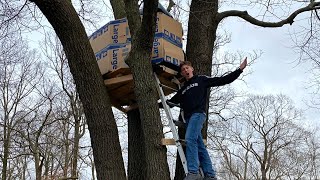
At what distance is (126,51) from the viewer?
185 inches

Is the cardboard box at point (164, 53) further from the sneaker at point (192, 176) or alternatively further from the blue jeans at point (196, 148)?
the sneaker at point (192, 176)

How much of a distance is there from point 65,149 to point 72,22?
14.5 m

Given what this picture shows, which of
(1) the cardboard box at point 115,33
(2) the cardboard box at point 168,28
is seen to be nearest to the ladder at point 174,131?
(2) the cardboard box at point 168,28

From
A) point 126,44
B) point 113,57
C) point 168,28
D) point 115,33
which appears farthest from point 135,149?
point 168,28

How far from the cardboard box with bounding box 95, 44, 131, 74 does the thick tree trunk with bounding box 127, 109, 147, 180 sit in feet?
2.81

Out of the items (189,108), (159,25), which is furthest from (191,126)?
(159,25)

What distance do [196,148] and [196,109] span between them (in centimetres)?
46

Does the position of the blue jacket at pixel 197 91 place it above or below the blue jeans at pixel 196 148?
above

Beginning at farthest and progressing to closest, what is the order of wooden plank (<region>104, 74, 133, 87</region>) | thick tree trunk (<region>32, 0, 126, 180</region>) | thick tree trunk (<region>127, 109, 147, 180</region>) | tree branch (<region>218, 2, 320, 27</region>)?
tree branch (<region>218, 2, 320, 27</region>)
thick tree trunk (<region>127, 109, 147, 180</region>)
wooden plank (<region>104, 74, 133, 87</region>)
thick tree trunk (<region>32, 0, 126, 180</region>)

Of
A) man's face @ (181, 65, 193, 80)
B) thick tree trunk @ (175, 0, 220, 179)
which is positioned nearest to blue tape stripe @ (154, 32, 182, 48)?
thick tree trunk @ (175, 0, 220, 179)

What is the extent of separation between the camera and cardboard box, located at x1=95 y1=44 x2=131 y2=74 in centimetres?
466

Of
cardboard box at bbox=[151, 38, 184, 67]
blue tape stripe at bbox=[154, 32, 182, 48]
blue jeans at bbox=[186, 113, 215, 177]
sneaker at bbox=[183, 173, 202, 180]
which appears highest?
blue tape stripe at bbox=[154, 32, 182, 48]

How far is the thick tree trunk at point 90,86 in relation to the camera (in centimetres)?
426

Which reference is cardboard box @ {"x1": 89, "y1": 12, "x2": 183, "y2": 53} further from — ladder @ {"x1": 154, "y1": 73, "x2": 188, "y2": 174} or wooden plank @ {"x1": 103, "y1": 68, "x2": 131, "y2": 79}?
ladder @ {"x1": 154, "y1": 73, "x2": 188, "y2": 174}
